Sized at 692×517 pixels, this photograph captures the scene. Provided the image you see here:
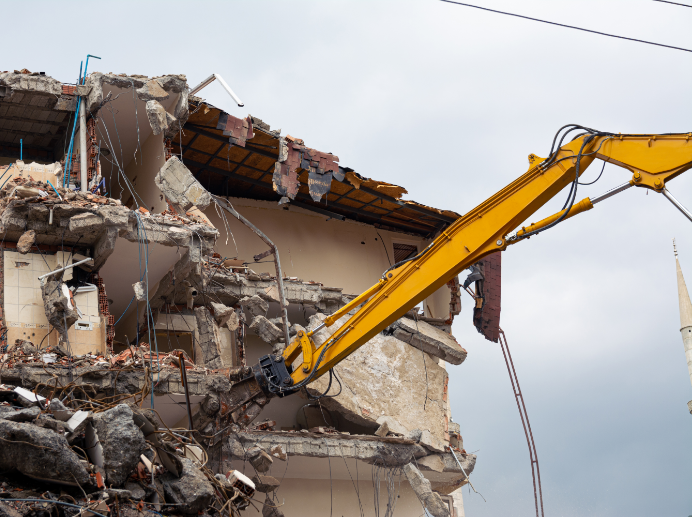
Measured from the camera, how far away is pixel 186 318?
66.8 feet

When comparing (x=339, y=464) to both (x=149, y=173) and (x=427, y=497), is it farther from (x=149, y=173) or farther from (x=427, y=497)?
(x=149, y=173)

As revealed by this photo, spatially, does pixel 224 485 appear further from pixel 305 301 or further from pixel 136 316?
pixel 305 301

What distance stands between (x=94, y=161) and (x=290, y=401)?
27.0ft

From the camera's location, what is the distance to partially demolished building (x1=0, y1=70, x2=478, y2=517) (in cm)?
1055

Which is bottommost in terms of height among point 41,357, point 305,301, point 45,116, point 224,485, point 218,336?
point 224,485

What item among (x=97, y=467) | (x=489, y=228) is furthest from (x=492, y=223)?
(x=97, y=467)

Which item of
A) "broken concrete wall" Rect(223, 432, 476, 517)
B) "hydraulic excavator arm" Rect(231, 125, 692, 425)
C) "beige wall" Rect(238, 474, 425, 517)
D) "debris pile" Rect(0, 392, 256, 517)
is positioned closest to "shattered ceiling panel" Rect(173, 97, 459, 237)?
"broken concrete wall" Rect(223, 432, 476, 517)

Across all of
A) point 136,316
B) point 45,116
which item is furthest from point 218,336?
point 45,116

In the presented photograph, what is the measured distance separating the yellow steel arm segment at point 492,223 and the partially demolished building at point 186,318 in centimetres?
291

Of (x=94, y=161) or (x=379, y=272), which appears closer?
(x=94, y=161)

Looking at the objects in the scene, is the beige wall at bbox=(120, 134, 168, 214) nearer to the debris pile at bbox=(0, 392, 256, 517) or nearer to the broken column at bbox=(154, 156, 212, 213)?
the broken column at bbox=(154, 156, 212, 213)

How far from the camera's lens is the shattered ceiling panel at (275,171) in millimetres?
20766

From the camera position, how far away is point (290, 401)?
71.6 ft

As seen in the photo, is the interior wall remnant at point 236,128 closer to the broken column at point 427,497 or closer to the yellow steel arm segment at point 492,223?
the yellow steel arm segment at point 492,223
